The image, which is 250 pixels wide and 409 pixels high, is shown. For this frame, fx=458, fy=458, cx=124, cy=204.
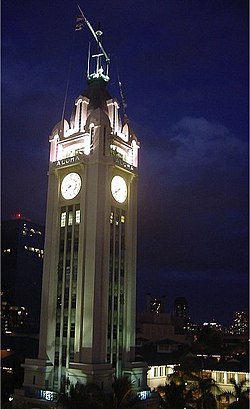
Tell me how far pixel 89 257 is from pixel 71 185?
10.2 metres

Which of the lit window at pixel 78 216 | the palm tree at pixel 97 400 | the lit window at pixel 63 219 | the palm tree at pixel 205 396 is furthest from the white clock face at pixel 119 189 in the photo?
the palm tree at pixel 97 400

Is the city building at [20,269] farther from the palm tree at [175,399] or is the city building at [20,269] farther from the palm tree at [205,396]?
the palm tree at [175,399]

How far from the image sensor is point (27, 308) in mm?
168625

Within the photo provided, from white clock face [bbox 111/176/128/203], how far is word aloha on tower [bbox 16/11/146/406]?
0.12m

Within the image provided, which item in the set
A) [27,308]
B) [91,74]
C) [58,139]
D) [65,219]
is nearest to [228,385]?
[65,219]

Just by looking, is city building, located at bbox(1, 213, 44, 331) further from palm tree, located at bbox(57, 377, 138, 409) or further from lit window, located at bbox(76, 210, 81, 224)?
palm tree, located at bbox(57, 377, 138, 409)

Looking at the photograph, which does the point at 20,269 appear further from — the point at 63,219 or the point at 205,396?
the point at 205,396

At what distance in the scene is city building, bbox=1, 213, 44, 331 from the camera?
165125mm

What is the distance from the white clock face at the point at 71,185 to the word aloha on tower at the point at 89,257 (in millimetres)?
125

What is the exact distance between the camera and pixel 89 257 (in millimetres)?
52250

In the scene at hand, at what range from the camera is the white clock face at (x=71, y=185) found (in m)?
56.4

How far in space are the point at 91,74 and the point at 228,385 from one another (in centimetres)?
4537

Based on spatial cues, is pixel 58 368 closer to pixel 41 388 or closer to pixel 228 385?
pixel 41 388

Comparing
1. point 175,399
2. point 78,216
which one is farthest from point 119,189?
point 175,399
